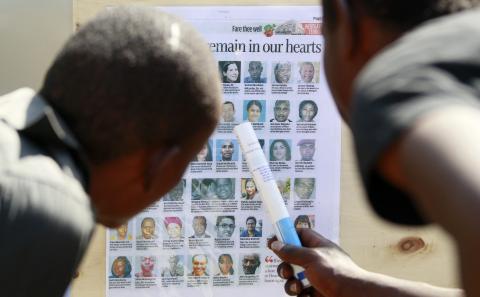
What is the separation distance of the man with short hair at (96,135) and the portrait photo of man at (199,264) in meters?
0.70

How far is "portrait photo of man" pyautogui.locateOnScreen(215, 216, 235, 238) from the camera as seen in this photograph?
1.89 meters

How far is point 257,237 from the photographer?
74.7 inches

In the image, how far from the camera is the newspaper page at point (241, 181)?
6.11 ft

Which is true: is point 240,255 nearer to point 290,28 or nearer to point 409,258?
point 409,258

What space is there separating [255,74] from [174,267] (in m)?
0.52

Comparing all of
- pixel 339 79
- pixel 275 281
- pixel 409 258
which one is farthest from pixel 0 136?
pixel 409 258

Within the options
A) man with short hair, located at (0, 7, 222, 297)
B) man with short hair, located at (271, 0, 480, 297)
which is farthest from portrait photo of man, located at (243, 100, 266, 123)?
man with short hair, located at (271, 0, 480, 297)

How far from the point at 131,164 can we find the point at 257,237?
0.83m

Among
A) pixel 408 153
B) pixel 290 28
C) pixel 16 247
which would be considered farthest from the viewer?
pixel 290 28

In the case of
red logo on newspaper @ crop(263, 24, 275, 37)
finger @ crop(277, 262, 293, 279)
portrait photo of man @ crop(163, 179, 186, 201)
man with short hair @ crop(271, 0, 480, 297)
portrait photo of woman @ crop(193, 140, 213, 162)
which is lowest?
finger @ crop(277, 262, 293, 279)

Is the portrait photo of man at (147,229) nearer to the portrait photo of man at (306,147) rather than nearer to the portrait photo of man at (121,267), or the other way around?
→ the portrait photo of man at (121,267)

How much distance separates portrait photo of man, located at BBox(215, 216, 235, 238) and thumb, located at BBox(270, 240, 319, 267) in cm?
25

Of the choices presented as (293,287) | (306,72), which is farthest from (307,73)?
(293,287)

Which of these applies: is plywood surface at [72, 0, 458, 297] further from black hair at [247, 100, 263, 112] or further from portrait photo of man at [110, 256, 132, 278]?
black hair at [247, 100, 263, 112]
